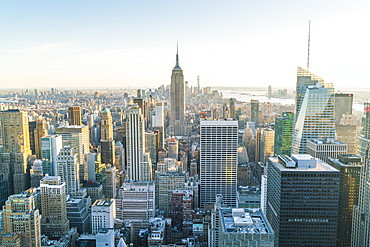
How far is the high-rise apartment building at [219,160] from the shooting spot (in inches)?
814

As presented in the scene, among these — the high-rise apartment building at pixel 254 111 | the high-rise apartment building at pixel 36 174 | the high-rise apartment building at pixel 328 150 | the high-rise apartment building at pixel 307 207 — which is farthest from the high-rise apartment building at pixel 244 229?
the high-rise apartment building at pixel 254 111

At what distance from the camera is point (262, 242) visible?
23.2 feet

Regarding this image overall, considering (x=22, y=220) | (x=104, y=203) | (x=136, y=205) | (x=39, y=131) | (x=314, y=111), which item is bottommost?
(x=136, y=205)

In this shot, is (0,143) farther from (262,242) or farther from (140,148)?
(262,242)

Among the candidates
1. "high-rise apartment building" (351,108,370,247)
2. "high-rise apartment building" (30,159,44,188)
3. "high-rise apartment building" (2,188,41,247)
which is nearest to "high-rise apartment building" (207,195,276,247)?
"high-rise apartment building" (351,108,370,247)

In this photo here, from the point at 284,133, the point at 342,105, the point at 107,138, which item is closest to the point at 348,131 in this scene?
the point at 342,105

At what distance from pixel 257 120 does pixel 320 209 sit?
22229 millimetres

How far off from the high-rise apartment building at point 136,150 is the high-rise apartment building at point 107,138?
2782 mm

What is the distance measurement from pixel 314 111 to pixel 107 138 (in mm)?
16864

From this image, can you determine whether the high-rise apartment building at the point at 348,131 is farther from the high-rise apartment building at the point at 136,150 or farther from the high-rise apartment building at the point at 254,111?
the high-rise apartment building at the point at 136,150

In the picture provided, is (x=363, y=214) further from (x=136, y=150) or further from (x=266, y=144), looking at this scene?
(x=266, y=144)

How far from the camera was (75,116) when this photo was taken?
27.4m

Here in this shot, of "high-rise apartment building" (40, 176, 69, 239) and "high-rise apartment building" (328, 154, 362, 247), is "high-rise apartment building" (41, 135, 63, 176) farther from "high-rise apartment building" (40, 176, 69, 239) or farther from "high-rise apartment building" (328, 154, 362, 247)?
"high-rise apartment building" (328, 154, 362, 247)

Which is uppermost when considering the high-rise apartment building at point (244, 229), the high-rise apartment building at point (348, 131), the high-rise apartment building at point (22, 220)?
the high-rise apartment building at point (348, 131)
